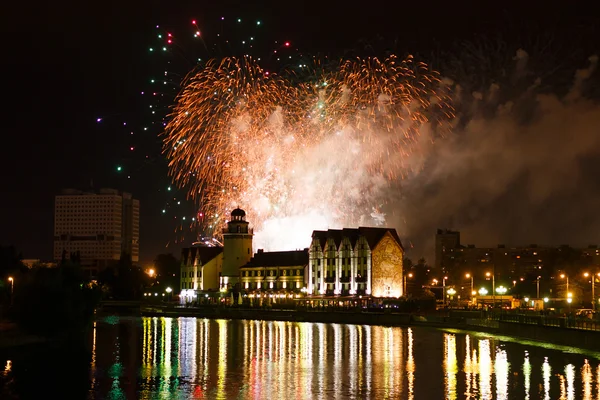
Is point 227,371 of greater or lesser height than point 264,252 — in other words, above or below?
below

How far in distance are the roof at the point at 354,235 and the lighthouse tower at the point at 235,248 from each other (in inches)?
748

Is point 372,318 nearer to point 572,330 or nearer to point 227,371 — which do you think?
point 572,330

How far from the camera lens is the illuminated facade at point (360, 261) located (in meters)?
121

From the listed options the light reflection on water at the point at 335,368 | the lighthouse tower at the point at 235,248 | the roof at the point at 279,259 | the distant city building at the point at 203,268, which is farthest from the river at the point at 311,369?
the distant city building at the point at 203,268

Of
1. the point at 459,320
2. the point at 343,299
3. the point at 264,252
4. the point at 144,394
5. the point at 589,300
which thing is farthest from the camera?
the point at 264,252

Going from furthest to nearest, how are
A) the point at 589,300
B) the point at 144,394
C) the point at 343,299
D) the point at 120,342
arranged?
1. the point at 589,300
2. the point at 343,299
3. the point at 120,342
4. the point at 144,394

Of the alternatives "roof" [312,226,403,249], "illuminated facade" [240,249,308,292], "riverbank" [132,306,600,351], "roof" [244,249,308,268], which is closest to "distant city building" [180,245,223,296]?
"riverbank" [132,306,600,351]

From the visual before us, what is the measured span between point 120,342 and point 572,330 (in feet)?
121

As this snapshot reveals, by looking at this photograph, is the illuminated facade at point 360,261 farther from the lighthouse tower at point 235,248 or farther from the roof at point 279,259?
the lighthouse tower at point 235,248

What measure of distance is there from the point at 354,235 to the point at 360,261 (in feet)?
13.6

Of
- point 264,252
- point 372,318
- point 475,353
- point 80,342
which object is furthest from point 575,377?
point 264,252

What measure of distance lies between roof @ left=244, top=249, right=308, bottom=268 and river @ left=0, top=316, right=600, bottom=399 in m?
54.9

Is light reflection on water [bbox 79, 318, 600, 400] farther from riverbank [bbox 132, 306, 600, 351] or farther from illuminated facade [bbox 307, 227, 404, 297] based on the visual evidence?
illuminated facade [bbox 307, 227, 404, 297]

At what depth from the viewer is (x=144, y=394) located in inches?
1647
